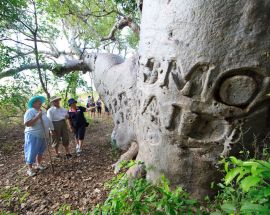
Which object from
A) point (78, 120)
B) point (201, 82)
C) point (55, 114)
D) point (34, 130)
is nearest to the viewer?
point (201, 82)

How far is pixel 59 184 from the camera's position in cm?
395

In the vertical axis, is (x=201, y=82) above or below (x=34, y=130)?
above

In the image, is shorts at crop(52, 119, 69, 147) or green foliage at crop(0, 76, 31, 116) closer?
shorts at crop(52, 119, 69, 147)

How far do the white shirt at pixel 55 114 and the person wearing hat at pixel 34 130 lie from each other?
0.43 meters

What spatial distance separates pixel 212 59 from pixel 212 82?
213 millimetres

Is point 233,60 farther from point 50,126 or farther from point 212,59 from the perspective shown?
point 50,126

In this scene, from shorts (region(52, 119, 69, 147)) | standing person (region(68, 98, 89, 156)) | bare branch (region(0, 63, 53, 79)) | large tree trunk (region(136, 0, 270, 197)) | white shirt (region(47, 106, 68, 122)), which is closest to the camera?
large tree trunk (region(136, 0, 270, 197))

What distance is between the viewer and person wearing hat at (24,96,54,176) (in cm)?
418

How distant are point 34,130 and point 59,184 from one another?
92 centimetres

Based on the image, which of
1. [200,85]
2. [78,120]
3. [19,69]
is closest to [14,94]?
[19,69]

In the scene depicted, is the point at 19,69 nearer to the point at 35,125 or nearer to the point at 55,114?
the point at 55,114

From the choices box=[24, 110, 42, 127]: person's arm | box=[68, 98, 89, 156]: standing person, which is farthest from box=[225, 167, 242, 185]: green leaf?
box=[68, 98, 89, 156]: standing person

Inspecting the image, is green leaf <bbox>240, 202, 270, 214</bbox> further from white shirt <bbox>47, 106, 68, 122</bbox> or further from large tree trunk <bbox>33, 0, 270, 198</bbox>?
white shirt <bbox>47, 106, 68, 122</bbox>

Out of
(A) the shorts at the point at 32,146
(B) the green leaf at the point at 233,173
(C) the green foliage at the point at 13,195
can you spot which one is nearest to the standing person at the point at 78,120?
(A) the shorts at the point at 32,146
